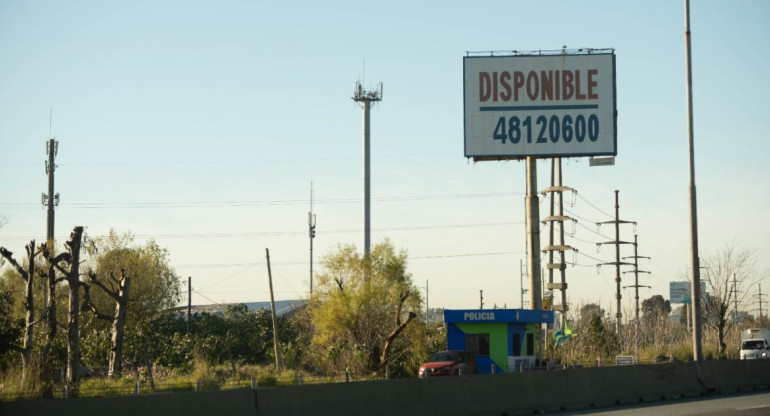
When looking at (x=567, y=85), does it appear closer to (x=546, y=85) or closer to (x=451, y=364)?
(x=546, y=85)

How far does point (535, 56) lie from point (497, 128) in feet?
12.9

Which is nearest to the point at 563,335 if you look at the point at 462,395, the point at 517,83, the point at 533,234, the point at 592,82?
the point at 533,234

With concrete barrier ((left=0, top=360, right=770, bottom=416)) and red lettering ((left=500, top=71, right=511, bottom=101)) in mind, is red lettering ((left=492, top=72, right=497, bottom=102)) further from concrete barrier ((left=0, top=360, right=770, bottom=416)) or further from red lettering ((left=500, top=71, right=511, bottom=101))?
concrete barrier ((left=0, top=360, right=770, bottom=416))

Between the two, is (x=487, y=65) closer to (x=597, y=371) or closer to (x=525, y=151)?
(x=525, y=151)

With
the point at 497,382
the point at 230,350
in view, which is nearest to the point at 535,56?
the point at 497,382

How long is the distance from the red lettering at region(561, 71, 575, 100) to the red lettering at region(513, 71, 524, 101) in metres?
1.97

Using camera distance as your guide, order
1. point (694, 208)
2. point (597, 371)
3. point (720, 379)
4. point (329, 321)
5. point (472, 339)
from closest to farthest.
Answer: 1. point (597, 371)
2. point (694, 208)
3. point (720, 379)
4. point (472, 339)
5. point (329, 321)

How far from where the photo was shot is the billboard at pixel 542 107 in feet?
145

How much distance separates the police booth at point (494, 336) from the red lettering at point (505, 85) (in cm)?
1094

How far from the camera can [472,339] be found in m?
39.4

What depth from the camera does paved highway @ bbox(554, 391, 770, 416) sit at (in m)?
24.2

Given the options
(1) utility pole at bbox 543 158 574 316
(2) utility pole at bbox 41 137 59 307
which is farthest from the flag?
(2) utility pole at bbox 41 137 59 307

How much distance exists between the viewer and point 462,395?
23.9 m

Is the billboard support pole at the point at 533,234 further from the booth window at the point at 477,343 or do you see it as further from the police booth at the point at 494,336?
the booth window at the point at 477,343
